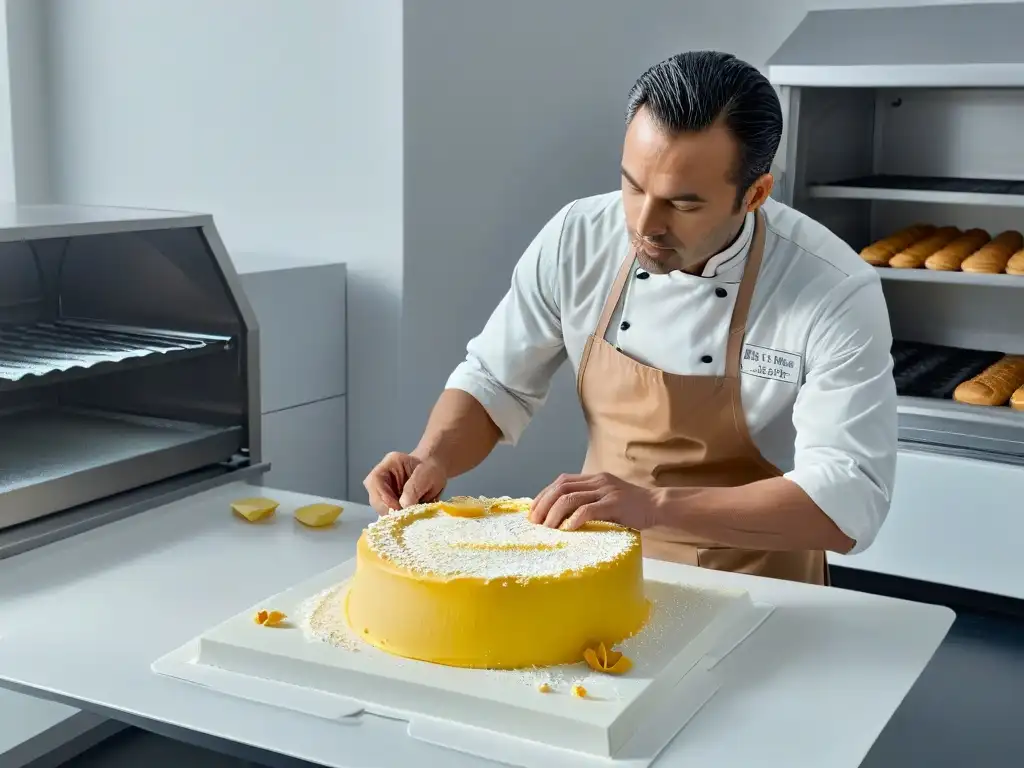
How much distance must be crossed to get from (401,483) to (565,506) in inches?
13.0

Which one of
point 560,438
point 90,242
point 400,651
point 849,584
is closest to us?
point 400,651

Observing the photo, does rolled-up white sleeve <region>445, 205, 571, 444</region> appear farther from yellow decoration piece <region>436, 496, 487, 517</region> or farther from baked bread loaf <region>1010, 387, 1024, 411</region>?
baked bread loaf <region>1010, 387, 1024, 411</region>

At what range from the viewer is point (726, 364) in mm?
1880

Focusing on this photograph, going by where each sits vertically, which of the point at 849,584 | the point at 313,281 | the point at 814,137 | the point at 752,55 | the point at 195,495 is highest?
the point at 752,55

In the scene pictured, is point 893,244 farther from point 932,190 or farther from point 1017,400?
point 1017,400

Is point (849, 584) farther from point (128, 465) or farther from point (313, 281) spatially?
point (128, 465)

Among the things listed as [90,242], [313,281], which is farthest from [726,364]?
[313,281]

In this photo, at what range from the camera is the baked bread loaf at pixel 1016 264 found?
10.1 feet

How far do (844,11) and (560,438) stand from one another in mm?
1438

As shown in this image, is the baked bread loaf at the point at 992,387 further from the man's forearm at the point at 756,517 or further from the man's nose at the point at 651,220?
the man's nose at the point at 651,220

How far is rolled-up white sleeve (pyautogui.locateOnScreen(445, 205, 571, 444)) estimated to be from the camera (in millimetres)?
2021

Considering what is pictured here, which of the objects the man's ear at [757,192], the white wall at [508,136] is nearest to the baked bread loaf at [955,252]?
the white wall at [508,136]

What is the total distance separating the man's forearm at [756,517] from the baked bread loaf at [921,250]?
1672 mm

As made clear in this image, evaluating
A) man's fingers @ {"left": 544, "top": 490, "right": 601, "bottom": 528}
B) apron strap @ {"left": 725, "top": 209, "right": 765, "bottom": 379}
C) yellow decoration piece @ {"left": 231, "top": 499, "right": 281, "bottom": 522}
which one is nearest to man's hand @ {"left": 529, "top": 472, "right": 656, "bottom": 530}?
man's fingers @ {"left": 544, "top": 490, "right": 601, "bottom": 528}
